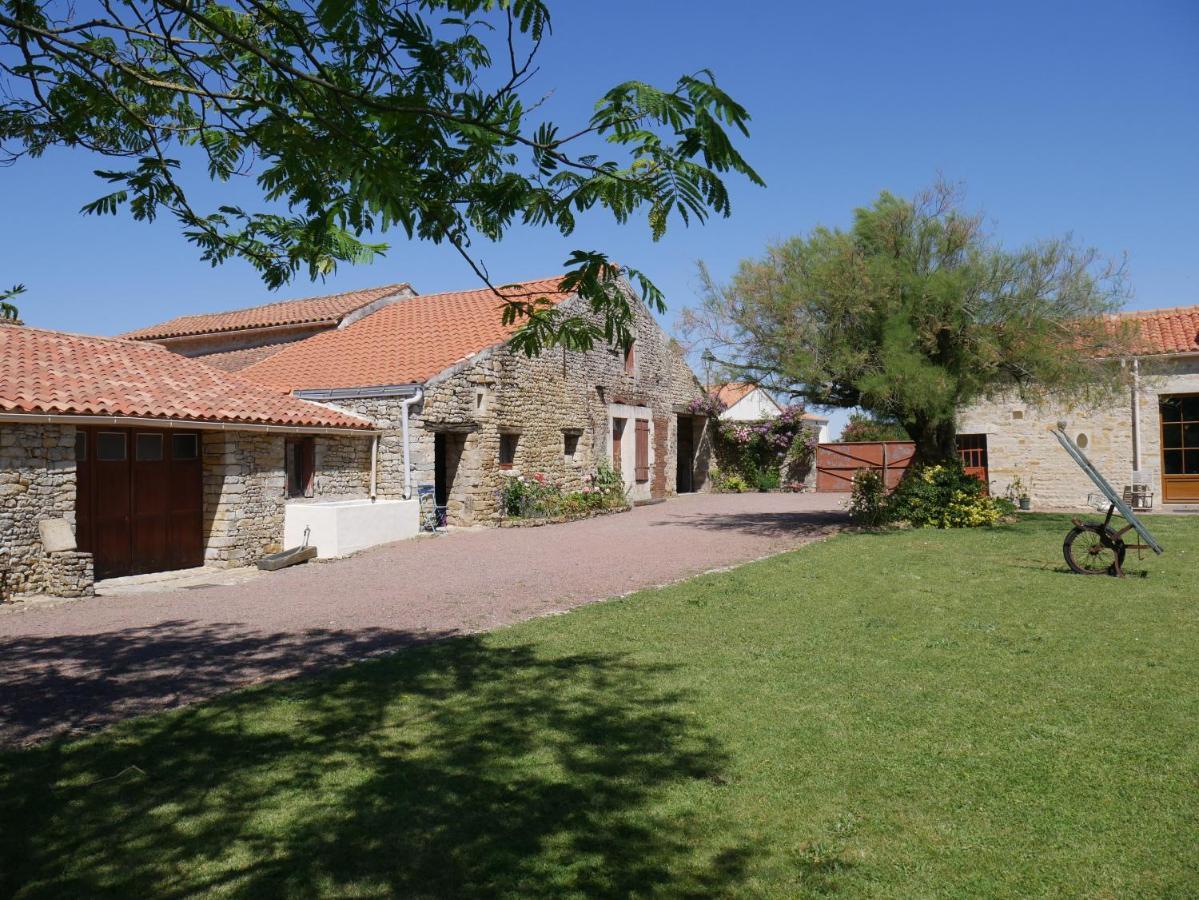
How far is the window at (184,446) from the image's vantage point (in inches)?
480

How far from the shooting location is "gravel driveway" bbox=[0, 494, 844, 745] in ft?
19.1

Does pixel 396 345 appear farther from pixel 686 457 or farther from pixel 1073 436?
pixel 1073 436

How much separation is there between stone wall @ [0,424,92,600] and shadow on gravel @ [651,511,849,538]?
1032 centimetres

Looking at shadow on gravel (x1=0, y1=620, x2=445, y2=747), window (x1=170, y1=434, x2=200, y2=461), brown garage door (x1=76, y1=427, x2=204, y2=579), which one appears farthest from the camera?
window (x1=170, y1=434, x2=200, y2=461)

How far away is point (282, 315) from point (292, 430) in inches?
413

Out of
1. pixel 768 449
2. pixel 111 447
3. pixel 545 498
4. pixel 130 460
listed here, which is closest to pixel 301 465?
pixel 130 460

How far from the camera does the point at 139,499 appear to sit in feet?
38.6

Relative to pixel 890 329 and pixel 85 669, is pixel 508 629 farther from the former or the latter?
pixel 890 329

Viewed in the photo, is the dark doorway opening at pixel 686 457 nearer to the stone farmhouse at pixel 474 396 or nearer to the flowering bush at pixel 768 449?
the flowering bush at pixel 768 449

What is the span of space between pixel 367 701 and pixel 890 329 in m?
11.0

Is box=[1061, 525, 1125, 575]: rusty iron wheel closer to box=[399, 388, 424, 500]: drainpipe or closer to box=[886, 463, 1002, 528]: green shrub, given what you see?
box=[886, 463, 1002, 528]: green shrub

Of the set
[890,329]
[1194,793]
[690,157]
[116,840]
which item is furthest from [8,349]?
[1194,793]

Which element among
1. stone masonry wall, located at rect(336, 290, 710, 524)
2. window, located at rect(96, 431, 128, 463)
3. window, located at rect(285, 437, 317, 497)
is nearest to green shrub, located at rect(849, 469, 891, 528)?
stone masonry wall, located at rect(336, 290, 710, 524)

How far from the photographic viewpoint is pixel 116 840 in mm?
3498
